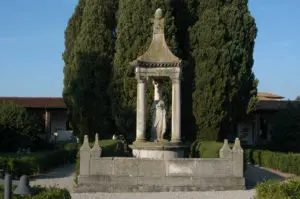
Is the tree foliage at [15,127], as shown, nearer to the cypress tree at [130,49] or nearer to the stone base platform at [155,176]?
the cypress tree at [130,49]

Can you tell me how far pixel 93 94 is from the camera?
23453 millimetres

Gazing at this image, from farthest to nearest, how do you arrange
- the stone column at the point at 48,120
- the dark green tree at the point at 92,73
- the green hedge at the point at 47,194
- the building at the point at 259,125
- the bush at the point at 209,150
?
the stone column at the point at 48,120 < the building at the point at 259,125 < the dark green tree at the point at 92,73 < the bush at the point at 209,150 < the green hedge at the point at 47,194

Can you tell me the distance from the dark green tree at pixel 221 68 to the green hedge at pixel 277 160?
258cm

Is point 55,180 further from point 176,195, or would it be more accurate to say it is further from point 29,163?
point 176,195

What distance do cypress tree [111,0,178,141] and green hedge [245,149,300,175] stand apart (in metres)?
6.09

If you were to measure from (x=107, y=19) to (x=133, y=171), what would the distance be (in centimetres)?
1347

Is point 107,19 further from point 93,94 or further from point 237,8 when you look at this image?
point 237,8

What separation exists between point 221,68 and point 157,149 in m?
8.28

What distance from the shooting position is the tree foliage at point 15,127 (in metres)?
25.2

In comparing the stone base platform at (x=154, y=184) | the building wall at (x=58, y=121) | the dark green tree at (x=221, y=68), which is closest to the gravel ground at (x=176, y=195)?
Answer: the stone base platform at (x=154, y=184)

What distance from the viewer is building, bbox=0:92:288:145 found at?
1433 inches

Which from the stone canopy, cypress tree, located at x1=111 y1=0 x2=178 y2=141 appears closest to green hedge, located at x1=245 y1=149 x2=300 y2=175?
cypress tree, located at x1=111 y1=0 x2=178 y2=141

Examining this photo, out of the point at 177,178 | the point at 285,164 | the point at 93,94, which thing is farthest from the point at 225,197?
the point at 93,94

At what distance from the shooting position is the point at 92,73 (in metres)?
23.5
